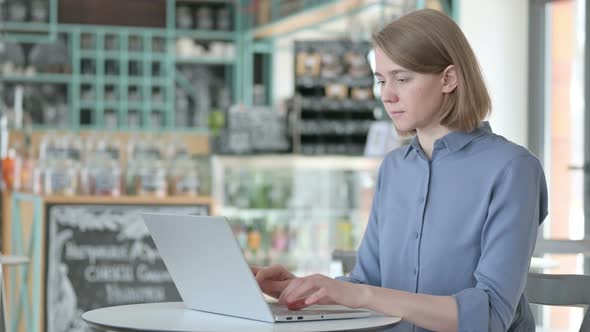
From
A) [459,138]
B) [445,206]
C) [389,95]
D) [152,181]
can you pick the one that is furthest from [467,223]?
[152,181]

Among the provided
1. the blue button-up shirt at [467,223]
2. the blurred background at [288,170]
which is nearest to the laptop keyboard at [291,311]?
the blue button-up shirt at [467,223]

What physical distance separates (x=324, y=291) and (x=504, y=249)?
0.34 metres

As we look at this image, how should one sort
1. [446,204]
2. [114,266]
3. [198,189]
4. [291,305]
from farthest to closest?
[198,189]
[114,266]
[446,204]
[291,305]

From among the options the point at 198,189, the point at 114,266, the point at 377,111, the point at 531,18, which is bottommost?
the point at 114,266

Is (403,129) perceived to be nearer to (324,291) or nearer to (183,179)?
(324,291)

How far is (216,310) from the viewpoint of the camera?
1855 millimetres

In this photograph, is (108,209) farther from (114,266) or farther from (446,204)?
(446,204)

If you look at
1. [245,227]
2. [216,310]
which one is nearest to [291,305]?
[216,310]

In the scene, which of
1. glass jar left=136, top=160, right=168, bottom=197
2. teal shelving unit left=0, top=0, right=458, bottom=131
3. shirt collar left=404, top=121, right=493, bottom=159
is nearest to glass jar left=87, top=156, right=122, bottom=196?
glass jar left=136, top=160, right=168, bottom=197

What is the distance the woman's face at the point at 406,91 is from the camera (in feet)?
6.23

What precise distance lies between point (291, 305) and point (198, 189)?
4.55 meters

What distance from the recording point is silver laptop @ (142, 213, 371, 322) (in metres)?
1.68

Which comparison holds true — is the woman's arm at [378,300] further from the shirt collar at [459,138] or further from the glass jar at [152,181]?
the glass jar at [152,181]

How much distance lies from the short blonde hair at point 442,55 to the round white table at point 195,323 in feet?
1.36
